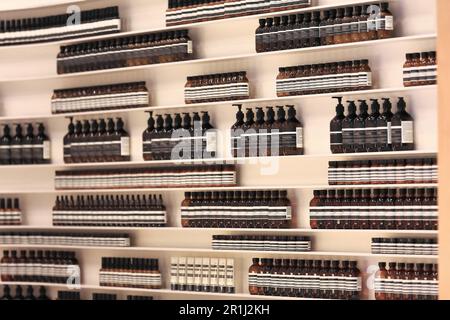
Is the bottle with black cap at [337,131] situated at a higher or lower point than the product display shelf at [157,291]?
higher

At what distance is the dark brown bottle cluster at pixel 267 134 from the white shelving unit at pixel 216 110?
0.09 m

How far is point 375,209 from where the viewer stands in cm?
484

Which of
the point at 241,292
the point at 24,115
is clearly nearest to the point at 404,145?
the point at 241,292

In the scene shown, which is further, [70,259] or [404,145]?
[70,259]

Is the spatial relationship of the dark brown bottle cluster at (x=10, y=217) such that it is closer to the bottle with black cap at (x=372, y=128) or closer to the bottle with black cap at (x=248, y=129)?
the bottle with black cap at (x=248, y=129)

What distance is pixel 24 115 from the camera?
6336mm

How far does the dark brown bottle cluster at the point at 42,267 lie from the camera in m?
6.05

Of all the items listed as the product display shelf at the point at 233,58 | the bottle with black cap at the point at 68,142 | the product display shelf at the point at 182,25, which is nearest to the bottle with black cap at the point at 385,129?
the product display shelf at the point at 233,58

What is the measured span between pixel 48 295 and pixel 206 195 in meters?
1.82

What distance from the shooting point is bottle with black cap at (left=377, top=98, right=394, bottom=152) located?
479 centimetres

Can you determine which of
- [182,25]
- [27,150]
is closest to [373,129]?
[182,25]

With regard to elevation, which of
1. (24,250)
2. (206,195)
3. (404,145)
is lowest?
(24,250)

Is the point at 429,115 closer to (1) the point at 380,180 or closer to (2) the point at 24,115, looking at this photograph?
(1) the point at 380,180

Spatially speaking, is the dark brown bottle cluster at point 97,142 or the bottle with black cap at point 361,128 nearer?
the bottle with black cap at point 361,128
